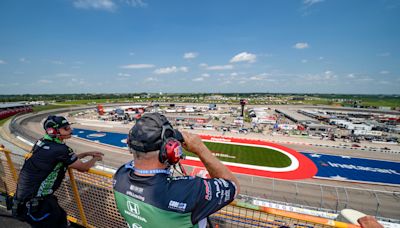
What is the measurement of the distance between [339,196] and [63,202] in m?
24.2

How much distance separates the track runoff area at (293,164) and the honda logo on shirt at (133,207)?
22432mm

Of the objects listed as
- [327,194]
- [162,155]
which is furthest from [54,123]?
[327,194]

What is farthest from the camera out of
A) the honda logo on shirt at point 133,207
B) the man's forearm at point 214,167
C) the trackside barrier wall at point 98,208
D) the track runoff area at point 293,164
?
the track runoff area at point 293,164

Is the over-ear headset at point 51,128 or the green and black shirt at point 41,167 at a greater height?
the over-ear headset at point 51,128

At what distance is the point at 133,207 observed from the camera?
1.44 metres

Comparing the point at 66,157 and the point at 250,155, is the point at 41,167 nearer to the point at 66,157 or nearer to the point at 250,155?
the point at 66,157

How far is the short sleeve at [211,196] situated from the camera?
134 centimetres

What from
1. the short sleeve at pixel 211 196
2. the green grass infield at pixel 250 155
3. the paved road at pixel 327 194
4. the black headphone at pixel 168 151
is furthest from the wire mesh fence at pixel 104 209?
the green grass infield at pixel 250 155

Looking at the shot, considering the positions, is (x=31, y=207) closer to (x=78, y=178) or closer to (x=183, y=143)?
(x=78, y=178)

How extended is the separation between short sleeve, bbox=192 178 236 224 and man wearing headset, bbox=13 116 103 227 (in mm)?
2711

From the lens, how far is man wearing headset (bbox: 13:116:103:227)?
2.75 m

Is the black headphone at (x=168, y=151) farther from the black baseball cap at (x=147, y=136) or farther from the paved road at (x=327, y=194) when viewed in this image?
the paved road at (x=327, y=194)

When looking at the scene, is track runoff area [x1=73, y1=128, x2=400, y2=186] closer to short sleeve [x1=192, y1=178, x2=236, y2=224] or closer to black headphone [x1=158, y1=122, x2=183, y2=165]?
short sleeve [x1=192, y1=178, x2=236, y2=224]

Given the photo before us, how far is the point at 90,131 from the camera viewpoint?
4447 centimetres
